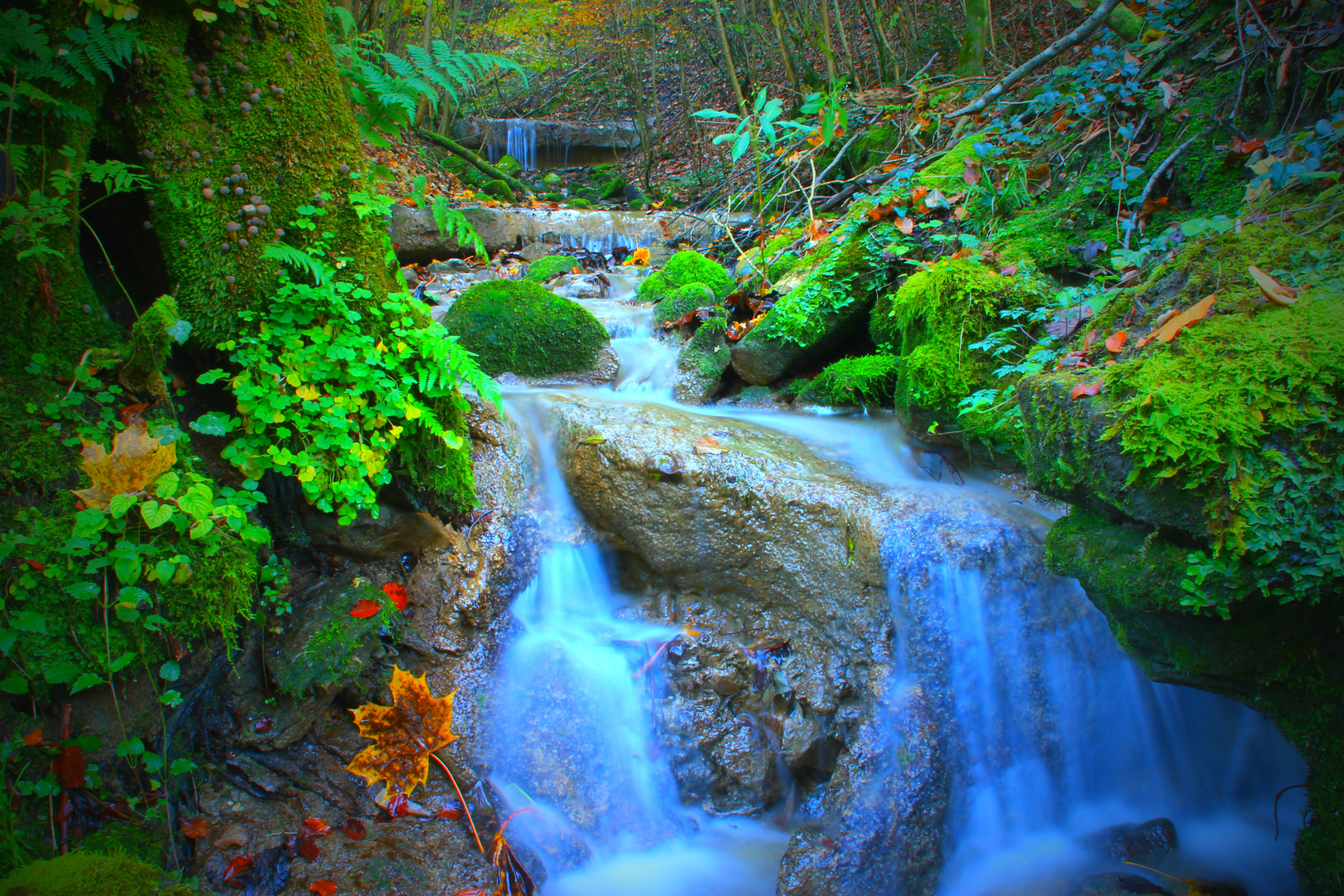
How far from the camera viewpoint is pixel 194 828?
8.39 ft

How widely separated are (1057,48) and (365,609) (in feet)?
19.6

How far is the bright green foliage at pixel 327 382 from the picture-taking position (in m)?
2.78

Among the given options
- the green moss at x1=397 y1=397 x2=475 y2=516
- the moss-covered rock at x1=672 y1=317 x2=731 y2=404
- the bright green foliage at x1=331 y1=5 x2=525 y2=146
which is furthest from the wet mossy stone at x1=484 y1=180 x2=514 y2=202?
the green moss at x1=397 y1=397 x2=475 y2=516

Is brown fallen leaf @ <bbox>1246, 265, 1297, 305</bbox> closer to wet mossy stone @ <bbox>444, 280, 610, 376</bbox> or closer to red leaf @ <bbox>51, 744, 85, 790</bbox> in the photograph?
red leaf @ <bbox>51, 744, 85, 790</bbox>

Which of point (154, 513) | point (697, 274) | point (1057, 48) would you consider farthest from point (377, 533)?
point (1057, 48)

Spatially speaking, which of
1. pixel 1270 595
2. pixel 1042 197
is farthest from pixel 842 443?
pixel 1270 595

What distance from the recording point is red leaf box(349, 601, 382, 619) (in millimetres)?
3178

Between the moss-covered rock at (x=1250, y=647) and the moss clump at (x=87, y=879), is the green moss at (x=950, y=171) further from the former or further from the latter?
the moss clump at (x=87, y=879)

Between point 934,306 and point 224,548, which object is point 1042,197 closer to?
point 934,306

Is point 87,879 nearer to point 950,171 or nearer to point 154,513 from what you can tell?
point 154,513

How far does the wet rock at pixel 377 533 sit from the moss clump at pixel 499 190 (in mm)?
11079

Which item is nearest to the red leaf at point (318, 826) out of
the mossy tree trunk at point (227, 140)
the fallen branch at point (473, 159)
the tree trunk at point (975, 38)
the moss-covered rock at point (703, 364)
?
the mossy tree trunk at point (227, 140)

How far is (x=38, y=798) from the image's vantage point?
2234 mm

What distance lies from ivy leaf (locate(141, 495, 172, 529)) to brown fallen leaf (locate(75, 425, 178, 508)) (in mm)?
150
